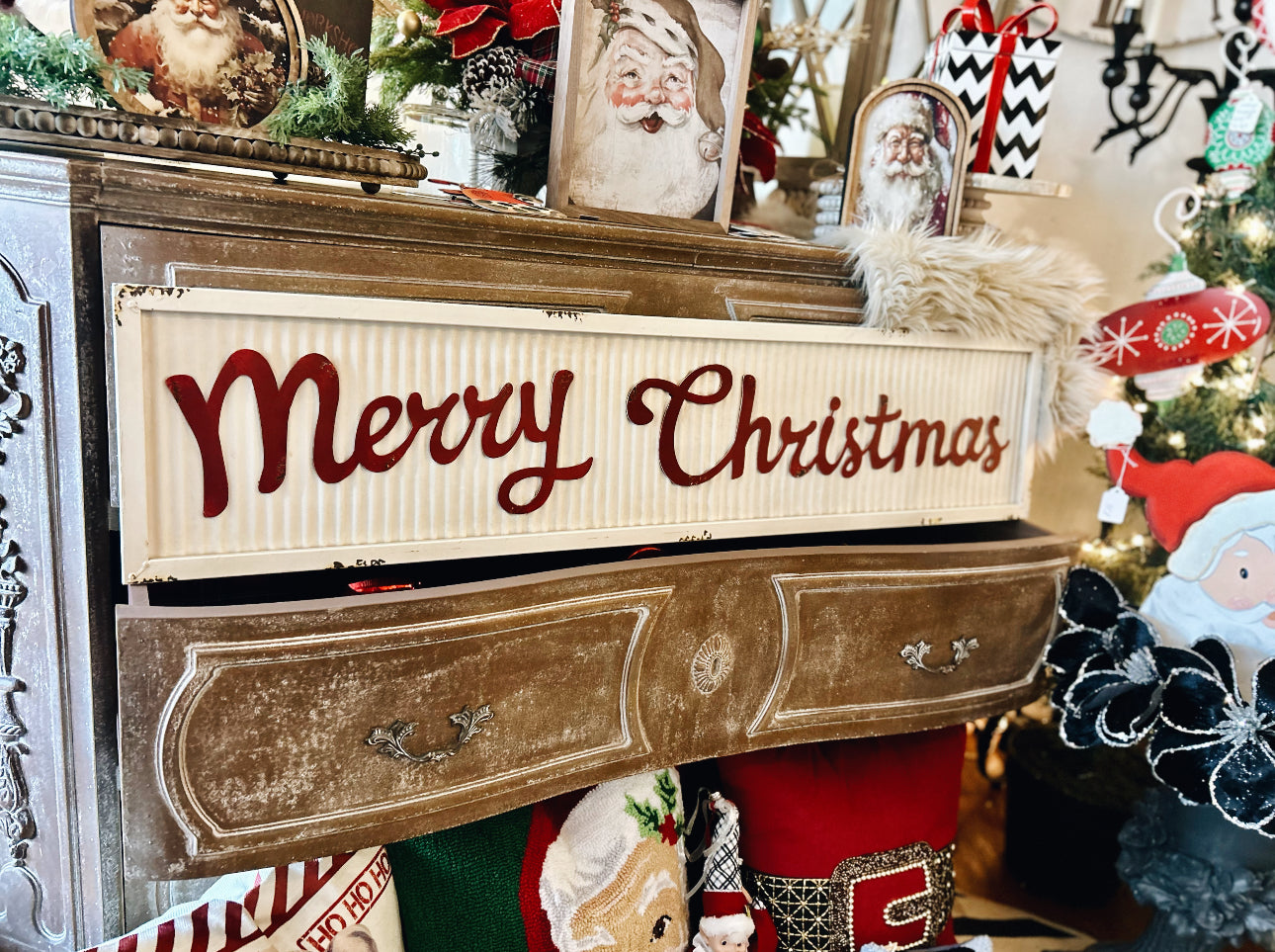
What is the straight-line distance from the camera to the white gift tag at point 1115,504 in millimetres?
1443

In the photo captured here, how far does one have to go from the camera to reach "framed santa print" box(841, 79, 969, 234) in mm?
1299

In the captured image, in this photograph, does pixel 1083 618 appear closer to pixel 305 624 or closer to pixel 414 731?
pixel 414 731

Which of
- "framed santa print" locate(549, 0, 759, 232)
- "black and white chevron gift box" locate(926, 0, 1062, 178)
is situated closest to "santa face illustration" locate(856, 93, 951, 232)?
"black and white chevron gift box" locate(926, 0, 1062, 178)

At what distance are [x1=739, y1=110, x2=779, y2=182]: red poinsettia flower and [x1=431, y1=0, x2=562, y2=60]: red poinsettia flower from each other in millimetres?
417

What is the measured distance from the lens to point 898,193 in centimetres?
133

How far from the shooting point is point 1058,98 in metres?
2.01

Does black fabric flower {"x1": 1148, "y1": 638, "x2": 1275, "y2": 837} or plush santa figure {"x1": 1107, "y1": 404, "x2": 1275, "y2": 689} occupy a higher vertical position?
plush santa figure {"x1": 1107, "y1": 404, "x2": 1275, "y2": 689}

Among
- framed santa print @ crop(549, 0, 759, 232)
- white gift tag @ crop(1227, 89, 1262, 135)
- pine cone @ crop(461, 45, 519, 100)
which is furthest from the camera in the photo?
white gift tag @ crop(1227, 89, 1262, 135)

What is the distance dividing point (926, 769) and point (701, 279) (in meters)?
0.85

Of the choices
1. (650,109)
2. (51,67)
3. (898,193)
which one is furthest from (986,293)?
(51,67)

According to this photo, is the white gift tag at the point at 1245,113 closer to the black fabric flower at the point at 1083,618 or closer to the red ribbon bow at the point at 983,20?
the red ribbon bow at the point at 983,20

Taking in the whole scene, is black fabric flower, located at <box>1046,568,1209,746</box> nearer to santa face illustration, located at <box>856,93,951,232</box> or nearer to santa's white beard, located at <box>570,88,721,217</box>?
santa face illustration, located at <box>856,93,951,232</box>

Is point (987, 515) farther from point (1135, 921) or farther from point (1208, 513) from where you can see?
point (1135, 921)

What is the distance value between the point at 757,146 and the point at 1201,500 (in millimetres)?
Answer: 882
